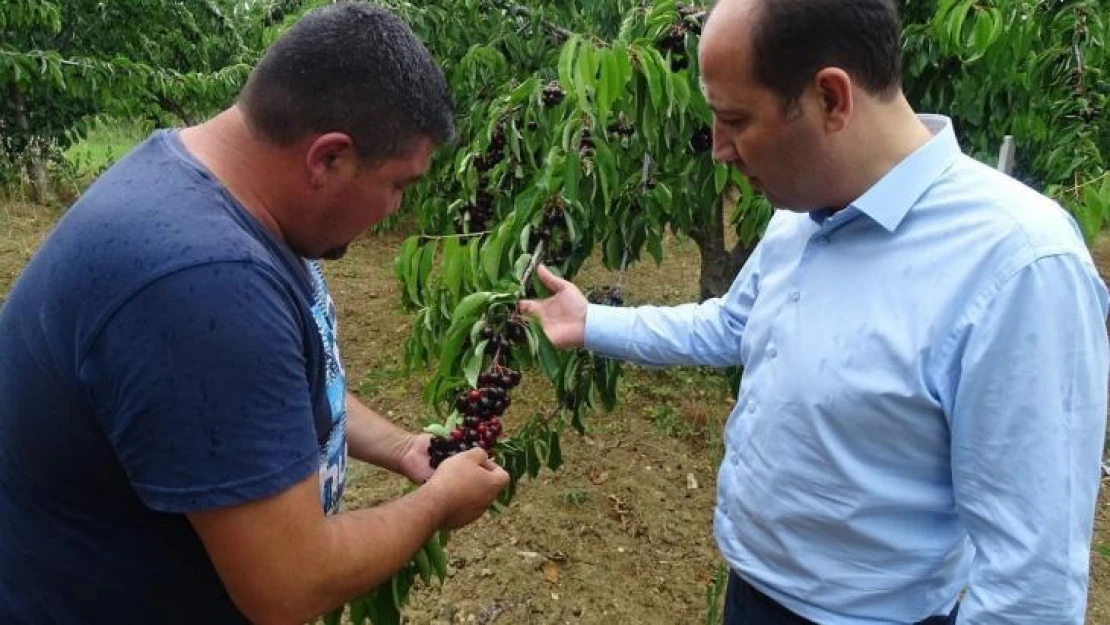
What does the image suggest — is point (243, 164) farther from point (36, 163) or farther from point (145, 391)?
point (36, 163)

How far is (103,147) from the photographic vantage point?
47.5 feet

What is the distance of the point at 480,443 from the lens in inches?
61.5

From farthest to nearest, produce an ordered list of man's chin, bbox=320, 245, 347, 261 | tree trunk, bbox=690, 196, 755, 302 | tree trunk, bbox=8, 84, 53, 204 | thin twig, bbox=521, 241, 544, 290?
tree trunk, bbox=8, 84, 53, 204 < tree trunk, bbox=690, 196, 755, 302 < thin twig, bbox=521, 241, 544, 290 < man's chin, bbox=320, 245, 347, 261

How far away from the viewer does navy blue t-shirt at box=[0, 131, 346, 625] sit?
38.9 inches

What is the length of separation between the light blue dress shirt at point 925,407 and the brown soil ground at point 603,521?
171 centimetres

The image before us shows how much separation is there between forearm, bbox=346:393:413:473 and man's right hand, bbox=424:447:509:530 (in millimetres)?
293

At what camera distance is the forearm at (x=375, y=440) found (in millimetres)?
1727

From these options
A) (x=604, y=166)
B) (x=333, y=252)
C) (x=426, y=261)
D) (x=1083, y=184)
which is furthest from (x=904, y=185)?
(x=1083, y=184)

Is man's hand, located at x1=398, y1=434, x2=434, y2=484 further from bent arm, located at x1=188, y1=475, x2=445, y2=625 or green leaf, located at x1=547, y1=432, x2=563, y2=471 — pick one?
green leaf, located at x1=547, y1=432, x2=563, y2=471

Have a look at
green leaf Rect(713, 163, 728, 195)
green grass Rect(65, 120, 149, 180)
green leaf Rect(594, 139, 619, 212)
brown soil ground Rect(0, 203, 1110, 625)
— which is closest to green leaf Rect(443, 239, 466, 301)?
green leaf Rect(594, 139, 619, 212)

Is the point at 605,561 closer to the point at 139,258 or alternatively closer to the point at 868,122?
the point at 868,122

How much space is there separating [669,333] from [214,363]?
1083mm

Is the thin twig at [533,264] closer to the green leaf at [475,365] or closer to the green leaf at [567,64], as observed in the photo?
the green leaf at [475,365]

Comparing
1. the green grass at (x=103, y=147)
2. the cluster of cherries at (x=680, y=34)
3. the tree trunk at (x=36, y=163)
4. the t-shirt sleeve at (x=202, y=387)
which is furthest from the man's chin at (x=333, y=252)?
the green grass at (x=103, y=147)
